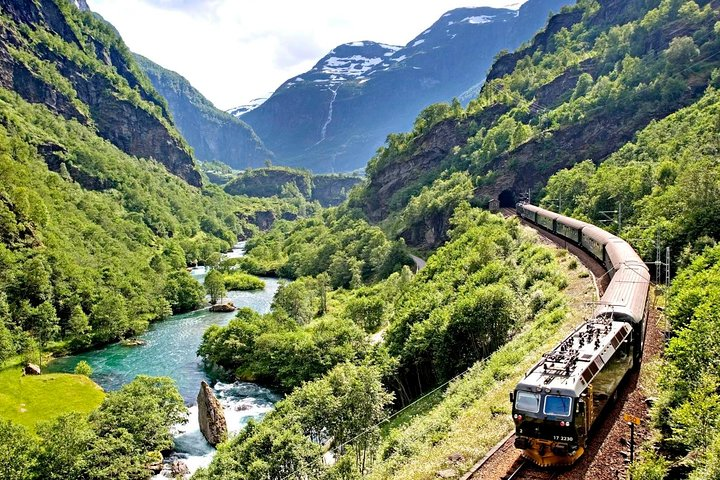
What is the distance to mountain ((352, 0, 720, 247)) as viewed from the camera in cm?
9931

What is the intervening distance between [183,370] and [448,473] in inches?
2147

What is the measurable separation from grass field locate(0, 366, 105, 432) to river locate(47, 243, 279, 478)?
393 centimetres

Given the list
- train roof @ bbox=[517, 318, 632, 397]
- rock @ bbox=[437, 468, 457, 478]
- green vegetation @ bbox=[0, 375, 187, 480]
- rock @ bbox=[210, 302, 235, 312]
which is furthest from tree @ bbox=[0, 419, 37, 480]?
rock @ bbox=[210, 302, 235, 312]

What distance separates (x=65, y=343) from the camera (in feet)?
248

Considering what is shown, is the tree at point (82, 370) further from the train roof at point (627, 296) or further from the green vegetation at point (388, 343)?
the train roof at point (627, 296)

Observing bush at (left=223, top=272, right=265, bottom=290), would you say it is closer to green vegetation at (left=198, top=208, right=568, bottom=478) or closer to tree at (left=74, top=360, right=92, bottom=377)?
green vegetation at (left=198, top=208, right=568, bottom=478)

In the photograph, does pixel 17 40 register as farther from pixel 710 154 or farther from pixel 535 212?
pixel 710 154

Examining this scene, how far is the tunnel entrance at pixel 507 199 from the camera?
356 ft

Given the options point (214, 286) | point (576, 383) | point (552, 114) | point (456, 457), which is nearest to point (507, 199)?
point (552, 114)

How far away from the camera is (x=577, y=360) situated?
19.0m

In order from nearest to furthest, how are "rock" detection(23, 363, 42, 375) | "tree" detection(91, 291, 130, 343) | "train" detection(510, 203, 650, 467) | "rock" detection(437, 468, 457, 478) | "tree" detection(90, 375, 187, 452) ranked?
"train" detection(510, 203, 650, 467) → "rock" detection(437, 468, 457, 478) → "tree" detection(90, 375, 187, 452) → "rock" detection(23, 363, 42, 375) → "tree" detection(91, 291, 130, 343)

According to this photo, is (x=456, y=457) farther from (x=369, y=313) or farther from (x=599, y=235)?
(x=369, y=313)

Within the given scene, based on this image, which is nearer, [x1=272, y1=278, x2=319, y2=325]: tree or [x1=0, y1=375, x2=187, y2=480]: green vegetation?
[x1=0, y1=375, x2=187, y2=480]: green vegetation

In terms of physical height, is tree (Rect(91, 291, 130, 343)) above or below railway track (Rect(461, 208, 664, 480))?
below
